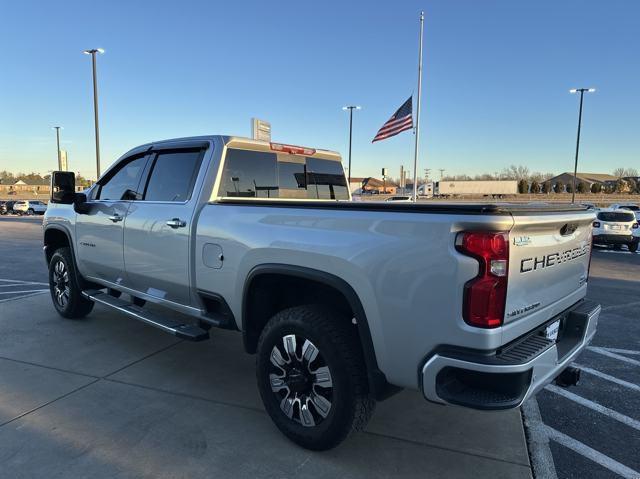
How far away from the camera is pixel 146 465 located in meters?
2.76

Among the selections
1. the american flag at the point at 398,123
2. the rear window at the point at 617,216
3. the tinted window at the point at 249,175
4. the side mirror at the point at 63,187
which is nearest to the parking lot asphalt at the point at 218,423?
the side mirror at the point at 63,187

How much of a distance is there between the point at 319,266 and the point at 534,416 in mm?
2056

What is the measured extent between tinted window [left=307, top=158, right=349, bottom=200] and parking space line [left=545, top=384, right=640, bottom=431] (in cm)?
280

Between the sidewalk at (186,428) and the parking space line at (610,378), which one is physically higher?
the parking space line at (610,378)

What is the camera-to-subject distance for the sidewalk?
2.76 m

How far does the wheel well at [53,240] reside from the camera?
19.0 feet

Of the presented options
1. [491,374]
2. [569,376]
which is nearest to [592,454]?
[569,376]

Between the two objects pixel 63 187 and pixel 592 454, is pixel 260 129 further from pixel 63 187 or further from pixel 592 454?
pixel 592 454

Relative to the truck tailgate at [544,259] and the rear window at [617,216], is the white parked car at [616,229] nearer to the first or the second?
the rear window at [617,216]

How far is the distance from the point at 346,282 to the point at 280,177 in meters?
2.09

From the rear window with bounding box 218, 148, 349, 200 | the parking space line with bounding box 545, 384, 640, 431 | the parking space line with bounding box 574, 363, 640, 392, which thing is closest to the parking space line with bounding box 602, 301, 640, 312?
the parking space line with bounding box 574, 363, 640, 392

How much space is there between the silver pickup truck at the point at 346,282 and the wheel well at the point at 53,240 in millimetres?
1689

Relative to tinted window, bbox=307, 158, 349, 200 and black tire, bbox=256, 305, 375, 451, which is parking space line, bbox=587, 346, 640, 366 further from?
black tire, bbox=256, 305, 375, 451

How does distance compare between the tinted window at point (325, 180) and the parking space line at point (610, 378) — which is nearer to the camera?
the parking space line at point (610, 378)
